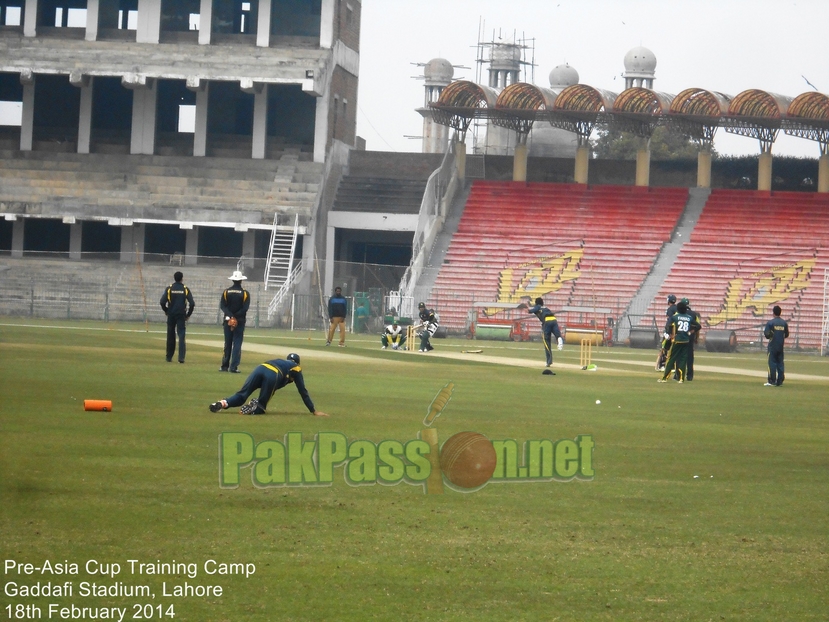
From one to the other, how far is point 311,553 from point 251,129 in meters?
59.4

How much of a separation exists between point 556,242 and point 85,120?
24713 mm

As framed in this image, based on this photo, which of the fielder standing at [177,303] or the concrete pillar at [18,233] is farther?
the concrete pillar at [18,233]

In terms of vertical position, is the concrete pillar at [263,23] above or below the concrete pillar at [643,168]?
above

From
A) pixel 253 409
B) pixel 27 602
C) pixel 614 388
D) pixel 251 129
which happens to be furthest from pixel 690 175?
pixel 27 602

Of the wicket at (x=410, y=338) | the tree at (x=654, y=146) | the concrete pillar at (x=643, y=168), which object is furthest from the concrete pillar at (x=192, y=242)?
the tree at (x=654, y=146)

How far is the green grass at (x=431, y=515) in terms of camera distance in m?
7.70

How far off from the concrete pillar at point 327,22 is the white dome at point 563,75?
96.1 ft

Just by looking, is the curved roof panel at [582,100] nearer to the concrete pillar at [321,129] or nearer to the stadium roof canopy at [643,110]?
the stadium roof canopy at [643,110]

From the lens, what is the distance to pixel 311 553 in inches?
342

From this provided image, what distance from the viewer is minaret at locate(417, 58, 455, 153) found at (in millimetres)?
101500

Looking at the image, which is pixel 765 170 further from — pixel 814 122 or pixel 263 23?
pixel 263 23

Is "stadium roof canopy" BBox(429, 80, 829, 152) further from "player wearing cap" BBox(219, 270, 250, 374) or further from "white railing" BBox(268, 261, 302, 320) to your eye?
"player wearing cap" BBox(219, 270, 250, 374)

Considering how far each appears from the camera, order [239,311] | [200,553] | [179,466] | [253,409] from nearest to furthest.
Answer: [200,553]
[179,466]
[253,409]
[239,311]

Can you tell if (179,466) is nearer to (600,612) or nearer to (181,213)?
(600,612)
